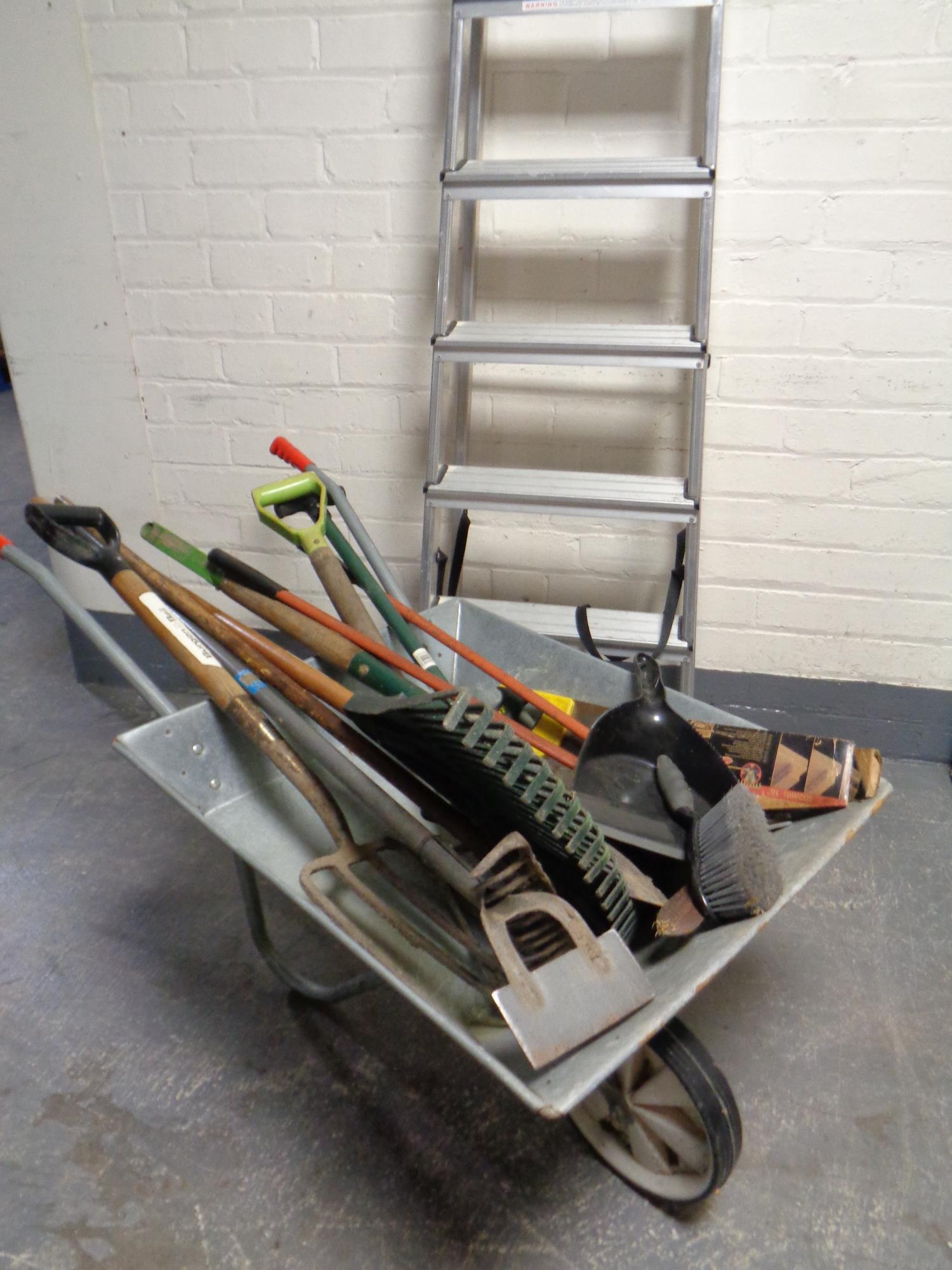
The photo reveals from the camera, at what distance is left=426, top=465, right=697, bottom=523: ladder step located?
1643 mm

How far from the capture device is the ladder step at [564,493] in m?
1.64

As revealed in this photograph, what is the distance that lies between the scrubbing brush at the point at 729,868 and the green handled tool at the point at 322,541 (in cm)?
47

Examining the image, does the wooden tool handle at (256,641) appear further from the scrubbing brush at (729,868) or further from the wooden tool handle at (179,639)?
the scrubbing brush at (729,868)

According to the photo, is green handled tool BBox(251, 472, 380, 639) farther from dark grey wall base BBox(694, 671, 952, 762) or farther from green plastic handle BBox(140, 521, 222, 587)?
dark grey wall base BBox(694, 671, 952, 762)

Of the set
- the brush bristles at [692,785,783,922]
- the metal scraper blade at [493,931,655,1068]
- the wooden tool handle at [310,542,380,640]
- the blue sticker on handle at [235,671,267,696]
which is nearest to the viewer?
the metal scraper blade at [493,931,655,1068]

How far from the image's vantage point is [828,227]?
66.6 inches

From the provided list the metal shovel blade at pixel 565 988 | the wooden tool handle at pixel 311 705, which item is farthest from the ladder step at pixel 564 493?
the metal shovel blade at pixel 565 988

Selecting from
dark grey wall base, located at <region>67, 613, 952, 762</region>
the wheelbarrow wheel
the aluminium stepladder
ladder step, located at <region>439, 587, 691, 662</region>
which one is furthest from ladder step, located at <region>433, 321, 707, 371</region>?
the wheelbarrow wheel

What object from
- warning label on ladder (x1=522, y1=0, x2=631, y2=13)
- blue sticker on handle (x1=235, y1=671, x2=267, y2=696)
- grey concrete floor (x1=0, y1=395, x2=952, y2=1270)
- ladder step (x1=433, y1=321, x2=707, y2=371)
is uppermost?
warning label on ladder (x1=522, y1=0, x2=631, y2=13)

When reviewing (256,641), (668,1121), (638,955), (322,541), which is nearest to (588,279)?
(322,541)

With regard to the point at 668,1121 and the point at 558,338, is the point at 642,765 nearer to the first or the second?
the point at 668,1121

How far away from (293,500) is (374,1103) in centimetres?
92

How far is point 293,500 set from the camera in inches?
59.8

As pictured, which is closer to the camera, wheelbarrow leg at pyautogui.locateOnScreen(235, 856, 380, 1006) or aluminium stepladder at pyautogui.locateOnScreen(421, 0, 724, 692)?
wheelbarrow leg at pyautogui.locateOnScreen(235, 856, 380, 1006)
